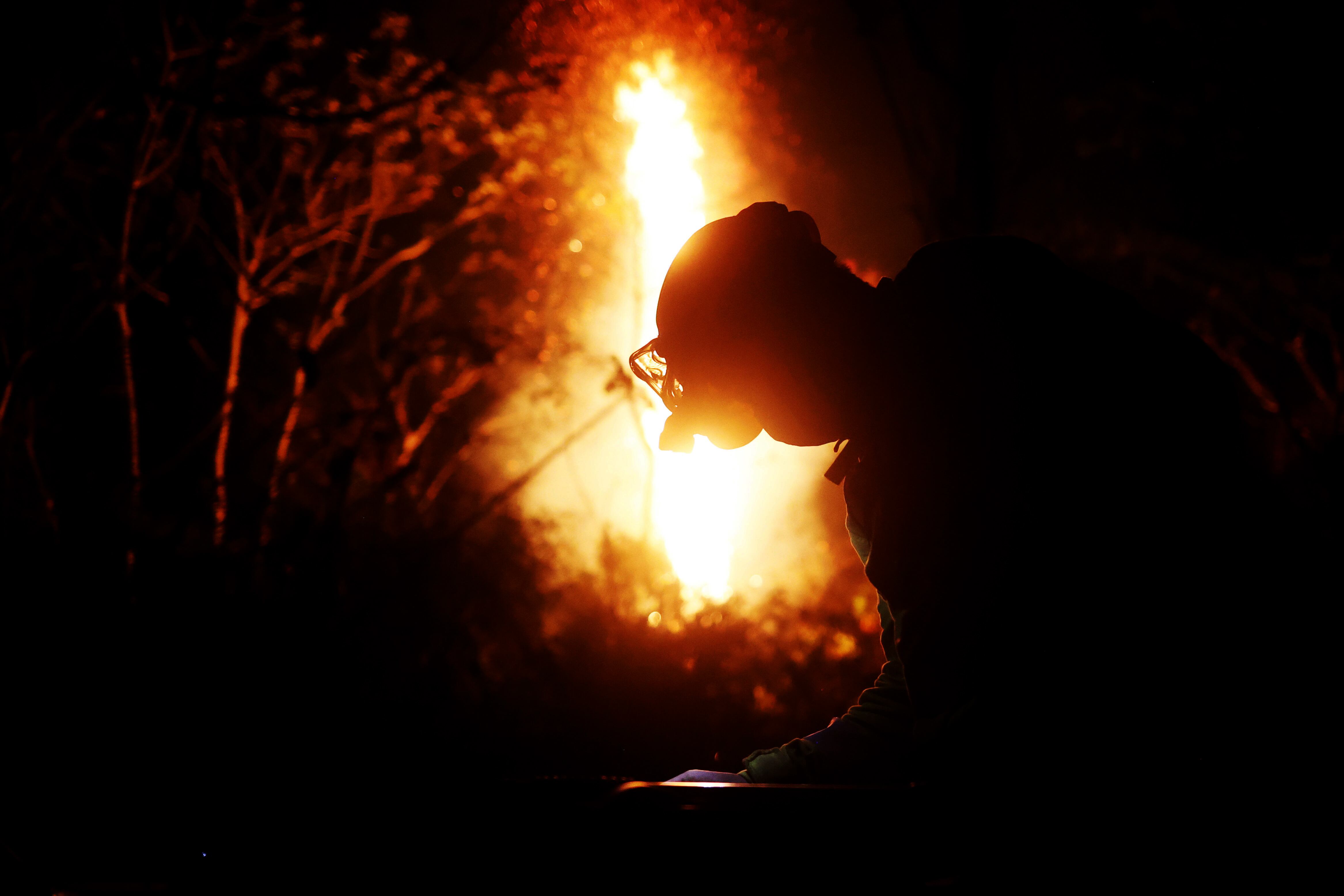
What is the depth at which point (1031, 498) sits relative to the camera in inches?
61.6

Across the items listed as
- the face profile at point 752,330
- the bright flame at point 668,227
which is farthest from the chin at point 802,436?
the bright flame at point 668,227

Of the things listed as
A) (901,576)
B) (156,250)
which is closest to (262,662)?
(156,250)

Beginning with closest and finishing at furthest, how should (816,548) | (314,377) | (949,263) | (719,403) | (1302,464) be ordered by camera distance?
(949,263) < (719,403) < (314,377) < (816,548) < (1302,464)

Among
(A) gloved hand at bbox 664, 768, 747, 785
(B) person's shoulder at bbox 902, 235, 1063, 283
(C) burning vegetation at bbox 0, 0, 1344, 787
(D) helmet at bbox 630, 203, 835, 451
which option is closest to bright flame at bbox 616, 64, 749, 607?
(C) burning vegetation at bbox 0, 0, 1344, 787

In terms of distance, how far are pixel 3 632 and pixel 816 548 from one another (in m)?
12.5

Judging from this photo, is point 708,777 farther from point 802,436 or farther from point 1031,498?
point 1031,498

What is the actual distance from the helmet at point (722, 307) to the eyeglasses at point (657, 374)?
53mm

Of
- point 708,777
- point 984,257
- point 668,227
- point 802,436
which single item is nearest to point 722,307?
point 802,436

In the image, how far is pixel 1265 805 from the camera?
4.60 ft

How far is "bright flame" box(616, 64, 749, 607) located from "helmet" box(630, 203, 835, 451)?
9462 millimetres

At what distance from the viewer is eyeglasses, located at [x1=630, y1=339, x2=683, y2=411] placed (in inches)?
101

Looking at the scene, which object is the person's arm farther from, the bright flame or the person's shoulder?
the bright flame

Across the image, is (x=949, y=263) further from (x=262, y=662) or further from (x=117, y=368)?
(x=117, y=368)

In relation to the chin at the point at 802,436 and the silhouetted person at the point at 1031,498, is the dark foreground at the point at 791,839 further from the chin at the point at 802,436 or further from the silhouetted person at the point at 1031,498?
the chin at the point at 802,436
